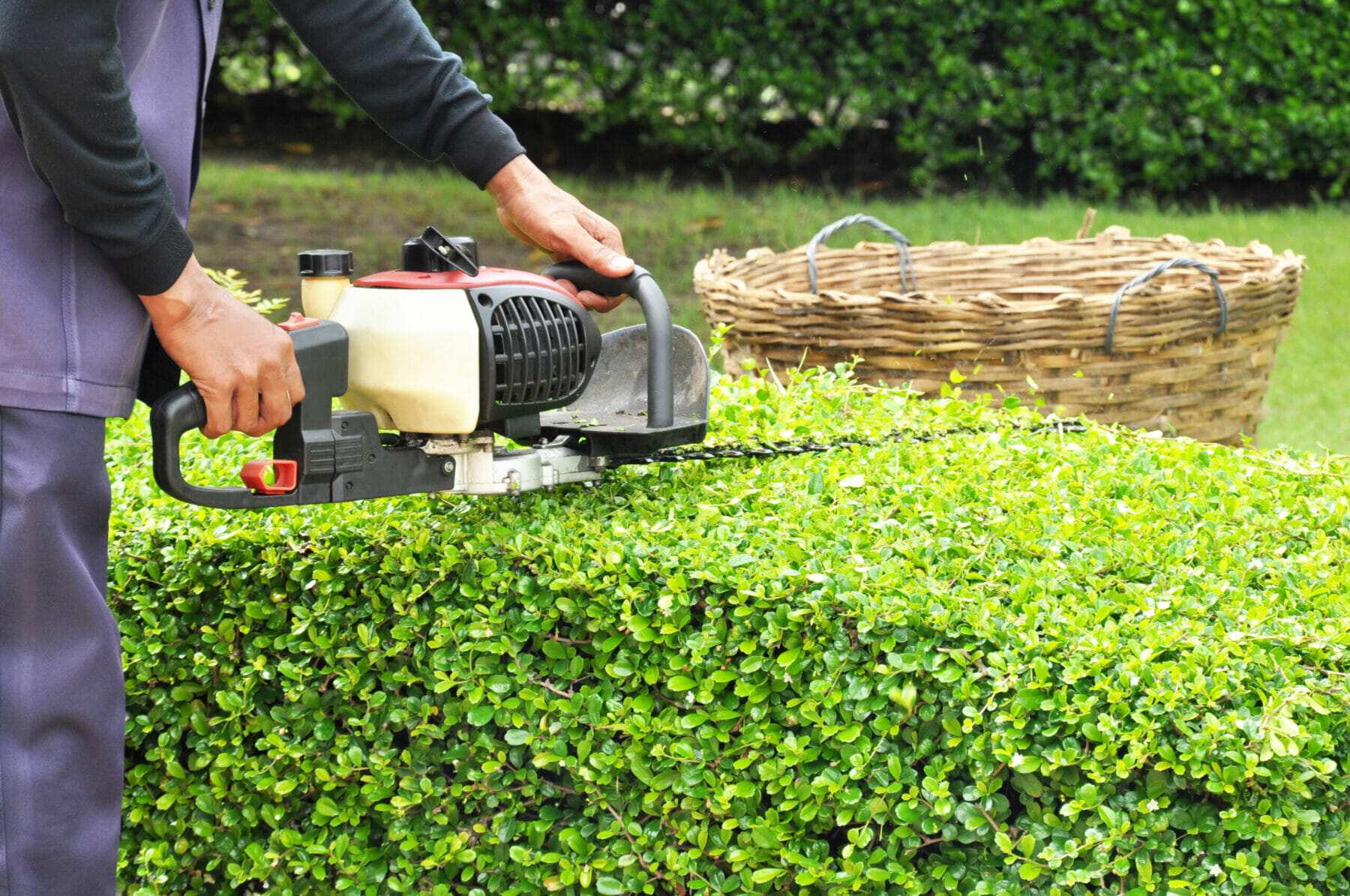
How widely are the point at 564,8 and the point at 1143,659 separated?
6303 millimetres

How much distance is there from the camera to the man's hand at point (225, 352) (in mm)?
1464

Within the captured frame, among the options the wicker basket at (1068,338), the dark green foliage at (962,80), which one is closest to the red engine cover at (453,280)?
the wicker basket at (1068,338)

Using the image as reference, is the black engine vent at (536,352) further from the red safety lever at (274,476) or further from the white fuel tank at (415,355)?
the red safety lever at (274,476)

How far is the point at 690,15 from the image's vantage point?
6973mm

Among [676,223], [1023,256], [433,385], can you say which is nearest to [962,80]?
[676,223]

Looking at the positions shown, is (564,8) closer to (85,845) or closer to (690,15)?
(690,15)

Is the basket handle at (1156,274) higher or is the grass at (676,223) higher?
the grass at (676,223)

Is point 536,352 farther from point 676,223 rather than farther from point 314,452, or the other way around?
point 676,223

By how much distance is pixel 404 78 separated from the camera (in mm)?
1931

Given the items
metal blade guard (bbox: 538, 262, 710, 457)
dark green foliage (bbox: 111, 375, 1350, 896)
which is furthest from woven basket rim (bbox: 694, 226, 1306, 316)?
metal blade guard (bbox: 538, 262, 710, 457)

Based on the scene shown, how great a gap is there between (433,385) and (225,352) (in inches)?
10.8

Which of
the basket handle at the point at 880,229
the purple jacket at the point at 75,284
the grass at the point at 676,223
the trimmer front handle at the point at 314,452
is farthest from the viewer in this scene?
the grass at the point at 676,223

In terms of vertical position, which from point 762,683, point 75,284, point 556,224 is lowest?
point 762,683

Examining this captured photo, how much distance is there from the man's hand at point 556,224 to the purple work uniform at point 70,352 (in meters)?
0.55
